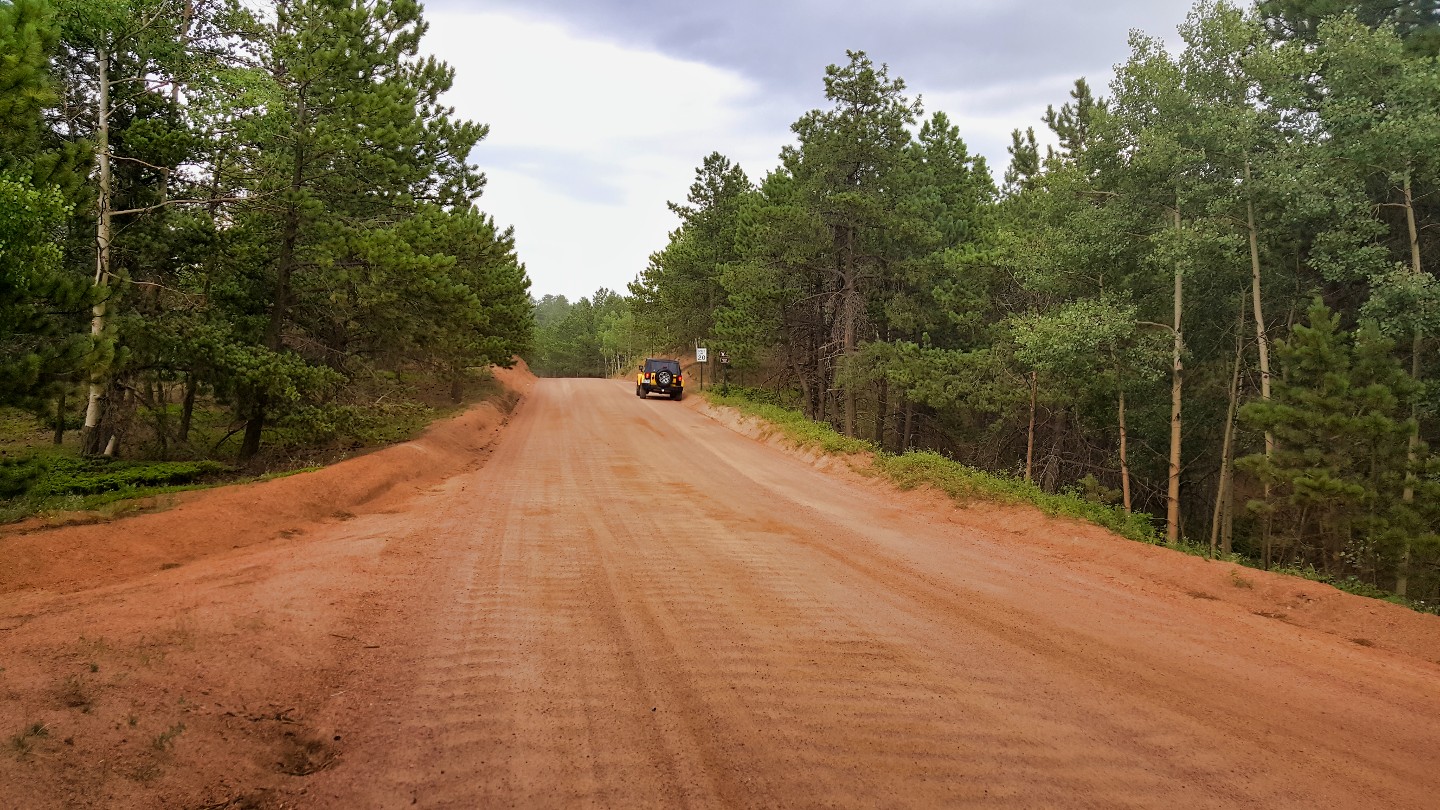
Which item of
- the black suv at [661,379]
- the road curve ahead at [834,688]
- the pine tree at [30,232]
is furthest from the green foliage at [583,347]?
the road curve ahead at [834,688]

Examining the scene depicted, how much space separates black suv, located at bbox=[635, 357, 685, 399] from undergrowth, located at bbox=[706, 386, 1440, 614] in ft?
55.7

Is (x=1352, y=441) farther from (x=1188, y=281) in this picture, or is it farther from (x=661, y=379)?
(x=661, y=379)


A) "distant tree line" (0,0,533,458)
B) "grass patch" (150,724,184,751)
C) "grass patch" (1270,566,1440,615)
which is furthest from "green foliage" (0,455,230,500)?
"grass patch" (1270,566,1440,615)

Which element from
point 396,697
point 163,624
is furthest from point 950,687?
point 163,624

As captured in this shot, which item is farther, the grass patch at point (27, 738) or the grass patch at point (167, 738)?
the grass patch at point (167, 738)

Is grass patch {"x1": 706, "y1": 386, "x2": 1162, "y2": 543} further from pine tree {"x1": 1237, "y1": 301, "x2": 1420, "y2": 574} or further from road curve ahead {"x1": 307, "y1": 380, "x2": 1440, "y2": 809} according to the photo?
pine tree {"x1": 1237, "y1": 301, "x2": 1420, "y2": 574}

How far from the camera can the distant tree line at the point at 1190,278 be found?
36.7ft

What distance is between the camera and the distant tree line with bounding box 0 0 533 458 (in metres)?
11.0

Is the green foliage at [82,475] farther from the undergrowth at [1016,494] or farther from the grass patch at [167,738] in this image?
the undergrowth at [1016,494]

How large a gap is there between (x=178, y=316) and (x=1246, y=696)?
15.8 metres

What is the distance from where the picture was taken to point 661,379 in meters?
35.1

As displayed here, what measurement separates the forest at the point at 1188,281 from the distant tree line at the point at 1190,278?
6 centimetres

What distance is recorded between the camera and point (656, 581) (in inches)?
273

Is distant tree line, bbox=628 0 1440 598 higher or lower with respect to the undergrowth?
higher
